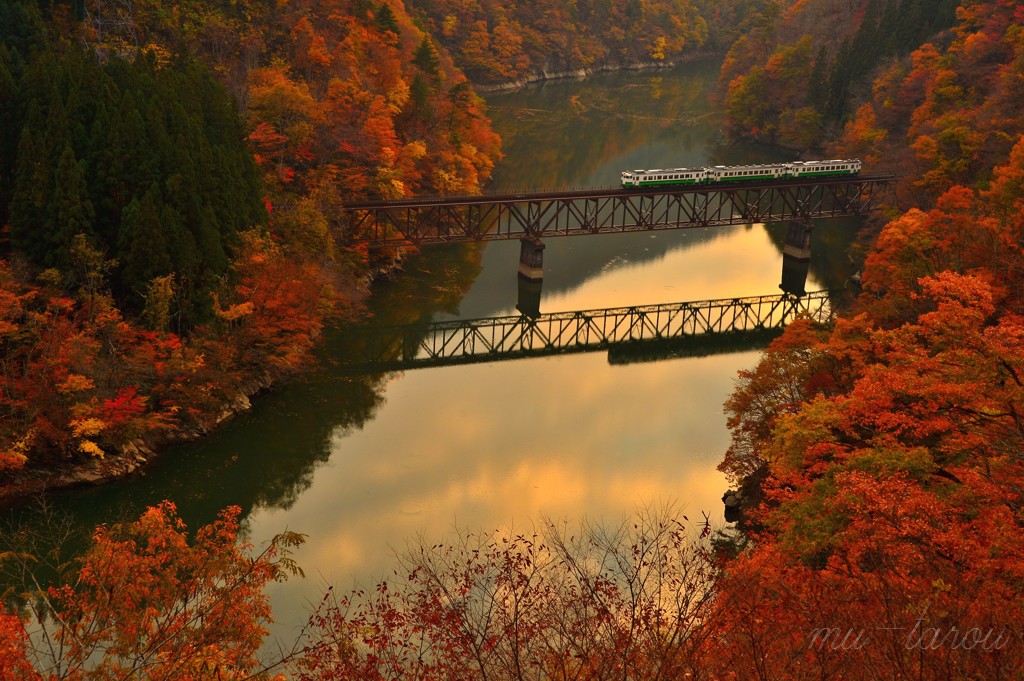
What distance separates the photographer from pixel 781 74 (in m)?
85.0

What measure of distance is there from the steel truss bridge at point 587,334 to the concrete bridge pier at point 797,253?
461 cm

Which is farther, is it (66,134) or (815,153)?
(815,153)

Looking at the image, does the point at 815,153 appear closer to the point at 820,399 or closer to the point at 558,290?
the point at 558,290

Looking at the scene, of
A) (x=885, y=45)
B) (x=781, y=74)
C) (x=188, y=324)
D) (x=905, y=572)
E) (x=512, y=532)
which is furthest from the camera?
(x=781, y=74)

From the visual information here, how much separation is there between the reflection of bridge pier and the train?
19.9 feet

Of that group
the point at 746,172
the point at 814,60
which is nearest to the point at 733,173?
the point at 746,172

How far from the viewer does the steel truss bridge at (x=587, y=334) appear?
41.4 meters

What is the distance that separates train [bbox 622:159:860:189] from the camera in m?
51.5

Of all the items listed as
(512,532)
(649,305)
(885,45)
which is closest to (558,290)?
(649,305)

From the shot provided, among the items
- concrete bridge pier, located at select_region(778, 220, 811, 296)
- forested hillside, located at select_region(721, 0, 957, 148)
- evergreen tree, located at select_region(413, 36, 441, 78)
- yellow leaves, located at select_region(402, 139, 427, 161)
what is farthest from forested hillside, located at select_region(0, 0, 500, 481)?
forested hillside, located at select_region(721, 0, 957, 148)

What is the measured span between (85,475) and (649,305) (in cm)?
2777

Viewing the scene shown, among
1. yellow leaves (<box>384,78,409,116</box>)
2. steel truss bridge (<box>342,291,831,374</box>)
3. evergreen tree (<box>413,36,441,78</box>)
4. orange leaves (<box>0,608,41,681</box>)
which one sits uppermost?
evergreen tree (<box>413,36,441,78</box>)

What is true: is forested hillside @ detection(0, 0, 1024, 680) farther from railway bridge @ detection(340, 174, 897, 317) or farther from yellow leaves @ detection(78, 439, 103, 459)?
railway bridge @ detection(340, 174, 897, 317)

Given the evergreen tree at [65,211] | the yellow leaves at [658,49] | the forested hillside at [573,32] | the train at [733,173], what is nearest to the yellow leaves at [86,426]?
the evergreen tree at [65,211]
